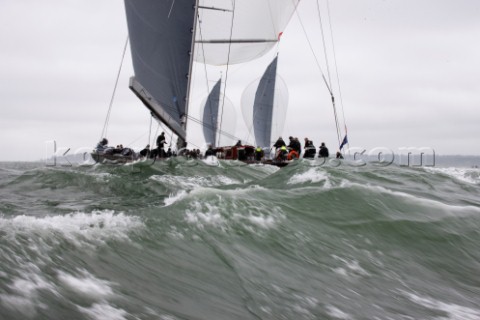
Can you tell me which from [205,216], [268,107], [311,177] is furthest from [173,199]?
[268,107]

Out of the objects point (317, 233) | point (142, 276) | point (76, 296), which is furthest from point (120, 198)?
point (76, 296)

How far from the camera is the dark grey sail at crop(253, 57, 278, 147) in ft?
145

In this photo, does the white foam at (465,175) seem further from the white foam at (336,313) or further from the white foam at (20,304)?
the white foam at (20,304)

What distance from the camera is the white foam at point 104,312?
101 inches

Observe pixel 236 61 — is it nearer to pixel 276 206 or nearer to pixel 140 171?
pixel 140 171

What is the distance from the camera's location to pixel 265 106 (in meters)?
44.5

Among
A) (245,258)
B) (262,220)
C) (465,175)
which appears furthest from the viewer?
(465,175)

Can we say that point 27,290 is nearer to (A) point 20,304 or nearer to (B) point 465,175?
(A) point 20,304

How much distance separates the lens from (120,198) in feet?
25.4

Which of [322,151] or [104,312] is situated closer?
[104,312]

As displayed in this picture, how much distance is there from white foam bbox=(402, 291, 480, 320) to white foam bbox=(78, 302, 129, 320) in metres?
2.37

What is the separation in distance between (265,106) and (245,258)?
40775mm

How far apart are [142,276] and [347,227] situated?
308 cm

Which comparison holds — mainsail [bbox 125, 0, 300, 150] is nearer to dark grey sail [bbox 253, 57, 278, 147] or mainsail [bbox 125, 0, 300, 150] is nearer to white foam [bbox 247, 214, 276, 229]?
white foam [bbox 247, 214, 276, 229]
